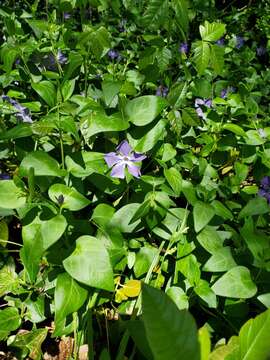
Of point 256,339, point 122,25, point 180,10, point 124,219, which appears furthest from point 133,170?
point 122,25

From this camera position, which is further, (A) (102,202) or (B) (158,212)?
(A) (102,202)

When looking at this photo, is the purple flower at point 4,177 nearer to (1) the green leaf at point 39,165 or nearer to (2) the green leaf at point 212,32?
(1) the green leaf at point 39,165

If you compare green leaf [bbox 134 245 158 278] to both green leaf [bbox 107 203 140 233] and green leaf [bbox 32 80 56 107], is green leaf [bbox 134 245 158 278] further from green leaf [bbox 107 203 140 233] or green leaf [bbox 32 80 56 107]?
green leaf [bbox 32 80 56 107]

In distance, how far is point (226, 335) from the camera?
1.44m

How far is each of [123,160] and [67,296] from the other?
42 centimetres

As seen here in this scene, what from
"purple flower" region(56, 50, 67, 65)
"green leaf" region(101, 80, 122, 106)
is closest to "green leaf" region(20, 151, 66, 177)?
"green leaf" region(101, 80, 122, 106)

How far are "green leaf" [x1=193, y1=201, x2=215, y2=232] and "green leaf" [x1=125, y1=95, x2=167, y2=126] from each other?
0.97 feet

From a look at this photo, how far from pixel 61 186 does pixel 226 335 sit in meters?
0.70

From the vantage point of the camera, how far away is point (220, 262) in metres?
1.35

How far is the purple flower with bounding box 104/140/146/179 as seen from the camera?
1.34 m

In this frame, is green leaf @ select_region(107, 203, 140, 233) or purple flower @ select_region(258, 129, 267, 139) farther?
purple flower @ select_region(258, 129, 267, 139)

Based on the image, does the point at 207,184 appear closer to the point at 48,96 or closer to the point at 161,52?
the point at 161,52

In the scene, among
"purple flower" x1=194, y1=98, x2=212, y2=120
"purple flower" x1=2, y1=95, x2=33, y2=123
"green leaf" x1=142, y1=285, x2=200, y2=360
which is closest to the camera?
"green leaf" x1=142, y1=285, x2=200, y2=360

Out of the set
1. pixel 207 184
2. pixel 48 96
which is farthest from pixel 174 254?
pixel 48 96
